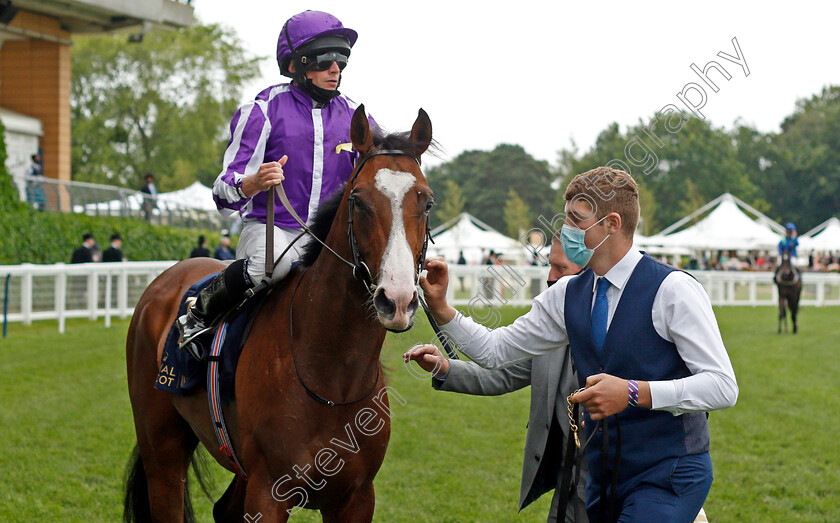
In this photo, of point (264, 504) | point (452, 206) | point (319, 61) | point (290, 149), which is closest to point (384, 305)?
point (264, 504)

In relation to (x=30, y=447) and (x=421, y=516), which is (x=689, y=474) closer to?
(x=421, y=516)

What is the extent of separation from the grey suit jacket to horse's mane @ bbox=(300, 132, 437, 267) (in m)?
0.72

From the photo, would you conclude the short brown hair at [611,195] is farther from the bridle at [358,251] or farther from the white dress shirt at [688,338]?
the bridle at [358,251]

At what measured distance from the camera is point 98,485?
5.21 m

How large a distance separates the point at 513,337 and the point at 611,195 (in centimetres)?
69

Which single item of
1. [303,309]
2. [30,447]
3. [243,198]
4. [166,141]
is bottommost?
[30,447]

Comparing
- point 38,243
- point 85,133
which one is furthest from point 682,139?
point 38,243

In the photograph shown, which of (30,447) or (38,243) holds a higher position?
(38,243)

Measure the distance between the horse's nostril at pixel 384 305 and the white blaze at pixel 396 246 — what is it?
2 centimetres

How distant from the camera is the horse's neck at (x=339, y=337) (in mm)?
2736

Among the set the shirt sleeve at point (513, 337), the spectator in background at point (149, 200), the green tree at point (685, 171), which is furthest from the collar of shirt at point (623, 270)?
the green tree at point (685, 171)

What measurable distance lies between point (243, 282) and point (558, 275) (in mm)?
1363

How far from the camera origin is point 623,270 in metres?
2.59

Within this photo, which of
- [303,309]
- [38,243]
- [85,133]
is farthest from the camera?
[85,133]
